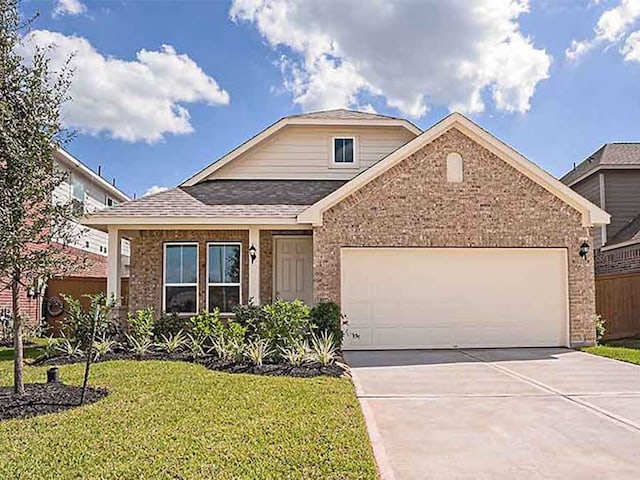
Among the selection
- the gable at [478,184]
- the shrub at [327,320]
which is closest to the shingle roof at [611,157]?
the gable at [478,184]

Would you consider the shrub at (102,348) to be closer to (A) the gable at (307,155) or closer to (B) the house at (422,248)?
(B) the house at (422,248)

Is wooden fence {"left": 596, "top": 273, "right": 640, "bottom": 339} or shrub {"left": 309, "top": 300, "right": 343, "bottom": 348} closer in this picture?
shrub {"left": 309, "top": 300, "right": 343, "bottom": 348}

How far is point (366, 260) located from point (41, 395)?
764cm

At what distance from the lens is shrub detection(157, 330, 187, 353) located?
1166cm

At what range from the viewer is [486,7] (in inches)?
492

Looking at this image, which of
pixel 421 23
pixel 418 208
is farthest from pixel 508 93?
pixel 418 208

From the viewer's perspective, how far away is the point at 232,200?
46.4ft

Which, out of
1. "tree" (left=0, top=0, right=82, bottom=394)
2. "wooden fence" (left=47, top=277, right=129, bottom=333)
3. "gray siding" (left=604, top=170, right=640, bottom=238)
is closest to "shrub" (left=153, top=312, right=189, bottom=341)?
"tree" (left=0, top=0, right=82, bottom=394)

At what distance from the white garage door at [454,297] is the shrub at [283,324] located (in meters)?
2.45

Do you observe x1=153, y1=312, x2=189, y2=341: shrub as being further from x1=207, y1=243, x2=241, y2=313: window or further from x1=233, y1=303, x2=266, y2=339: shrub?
x1=233, y1=303, x2=266, y2=339: shrub

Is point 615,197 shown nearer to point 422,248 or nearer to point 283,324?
point 422,248

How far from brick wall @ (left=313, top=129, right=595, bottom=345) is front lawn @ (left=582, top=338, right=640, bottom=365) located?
54 cm

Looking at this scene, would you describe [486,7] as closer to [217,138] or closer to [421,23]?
[421,23]

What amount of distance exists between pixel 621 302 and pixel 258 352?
1140 centimetres
